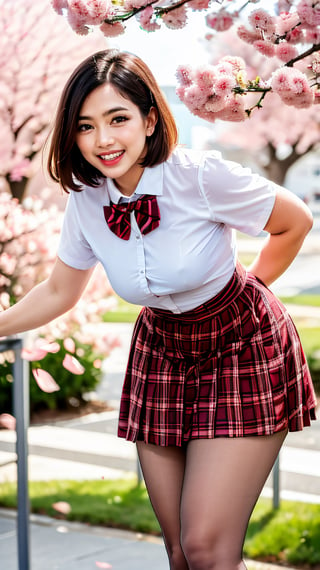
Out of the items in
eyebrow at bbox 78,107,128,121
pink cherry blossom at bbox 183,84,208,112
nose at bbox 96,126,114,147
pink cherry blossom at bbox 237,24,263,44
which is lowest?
nose at bbox 96,126,114,147

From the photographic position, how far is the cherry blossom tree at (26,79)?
17.9 ft

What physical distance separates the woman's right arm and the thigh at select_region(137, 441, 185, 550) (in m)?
0.49

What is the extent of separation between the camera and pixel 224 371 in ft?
7.43

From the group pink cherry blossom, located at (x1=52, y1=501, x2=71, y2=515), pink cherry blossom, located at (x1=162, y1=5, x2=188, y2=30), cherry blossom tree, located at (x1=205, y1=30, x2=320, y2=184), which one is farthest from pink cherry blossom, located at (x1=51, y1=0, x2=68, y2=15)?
cherry blossom tree, located at (x1=205, y1=30, x2=320, y2=184)

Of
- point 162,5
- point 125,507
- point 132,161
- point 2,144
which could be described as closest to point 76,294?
point 132,161

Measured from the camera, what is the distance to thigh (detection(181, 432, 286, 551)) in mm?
2107

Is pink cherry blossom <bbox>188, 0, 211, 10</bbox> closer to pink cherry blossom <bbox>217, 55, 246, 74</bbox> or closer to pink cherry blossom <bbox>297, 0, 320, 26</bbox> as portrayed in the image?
pink cherry blossom <bbox>217, 55, 246, 74</bbox>

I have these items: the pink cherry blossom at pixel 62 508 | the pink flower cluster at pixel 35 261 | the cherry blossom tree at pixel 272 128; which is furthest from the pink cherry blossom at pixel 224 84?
the cherry blossom tree at pixel 272 128

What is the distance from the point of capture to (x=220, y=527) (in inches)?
83.0

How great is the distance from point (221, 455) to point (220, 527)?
17 centimetres

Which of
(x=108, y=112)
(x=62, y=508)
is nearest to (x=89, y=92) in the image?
(x=108, y=112)

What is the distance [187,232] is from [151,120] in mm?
321

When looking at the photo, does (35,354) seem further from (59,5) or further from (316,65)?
(316,65)

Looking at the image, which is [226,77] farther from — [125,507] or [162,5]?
[125,507]
